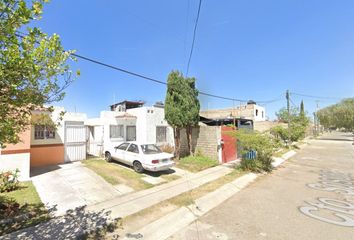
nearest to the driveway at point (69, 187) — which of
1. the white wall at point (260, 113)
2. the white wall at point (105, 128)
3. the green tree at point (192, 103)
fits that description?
the white wall at point (105, 128)

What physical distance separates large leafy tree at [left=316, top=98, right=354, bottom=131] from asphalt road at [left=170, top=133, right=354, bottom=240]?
4070 cm

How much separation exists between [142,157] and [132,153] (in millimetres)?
936

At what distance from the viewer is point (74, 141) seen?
1253cm

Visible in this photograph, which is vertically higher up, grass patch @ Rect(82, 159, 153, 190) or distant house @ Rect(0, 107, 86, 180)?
distant house @ Rect(0, 107, 86, 180)

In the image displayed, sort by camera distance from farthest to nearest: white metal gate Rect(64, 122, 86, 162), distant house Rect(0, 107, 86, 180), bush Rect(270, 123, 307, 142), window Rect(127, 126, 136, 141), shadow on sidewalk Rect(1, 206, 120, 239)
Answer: bush Rect(270, 123, 307, 142), window Rect(127, 126, 136, 141), white metal gate Rect(64, 122, 86, 162), distant house Rect(0, 107, 86, 180), shadow on sidewalk Rect(1, 206, 120, 239)

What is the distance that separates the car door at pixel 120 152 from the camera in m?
11.2

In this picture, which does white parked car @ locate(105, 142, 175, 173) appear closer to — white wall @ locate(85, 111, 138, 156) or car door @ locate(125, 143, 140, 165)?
car door @ locate(125, 143, 140, 165)

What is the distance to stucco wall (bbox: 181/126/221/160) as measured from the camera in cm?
1329

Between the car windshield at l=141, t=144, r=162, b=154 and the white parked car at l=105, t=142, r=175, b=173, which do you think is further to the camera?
the car windshield at l=141, t=144, r=162, b=154

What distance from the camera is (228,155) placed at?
14.1 meters

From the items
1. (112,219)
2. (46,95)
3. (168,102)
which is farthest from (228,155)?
(46,95)

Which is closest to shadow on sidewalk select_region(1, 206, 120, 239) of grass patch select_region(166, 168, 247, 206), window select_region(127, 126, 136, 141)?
grass patch select_region(166, 168, 247, 206)

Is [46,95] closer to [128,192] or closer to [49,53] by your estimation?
[49,53]

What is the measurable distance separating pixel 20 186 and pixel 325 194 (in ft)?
38.4
